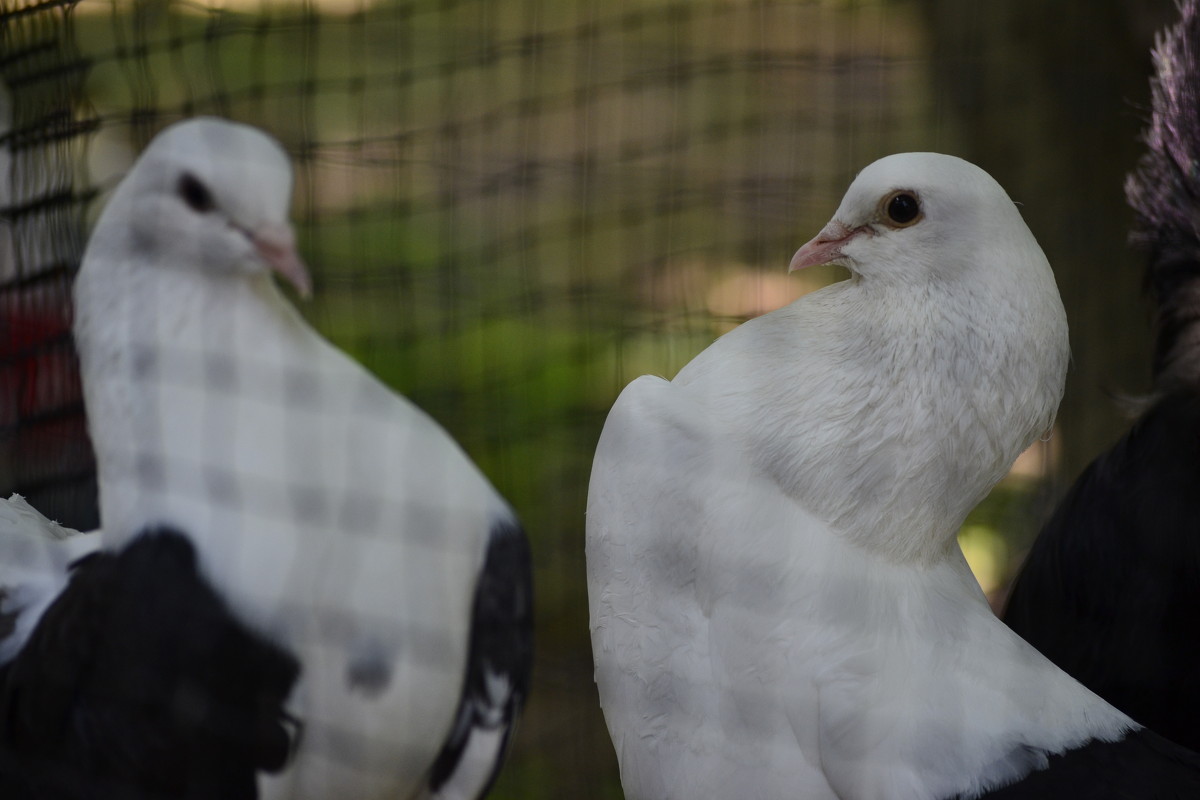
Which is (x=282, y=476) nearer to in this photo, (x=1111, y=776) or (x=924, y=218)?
(x=924, y=218)

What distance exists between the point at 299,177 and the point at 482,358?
20.2 inches

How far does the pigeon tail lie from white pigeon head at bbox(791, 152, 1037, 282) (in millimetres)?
412

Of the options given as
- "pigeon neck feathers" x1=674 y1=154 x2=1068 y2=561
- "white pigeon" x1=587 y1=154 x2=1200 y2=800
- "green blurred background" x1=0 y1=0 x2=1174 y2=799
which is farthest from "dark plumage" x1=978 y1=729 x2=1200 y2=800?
"green blurred background" x1=0 y1=0 x2=1174 y2=799

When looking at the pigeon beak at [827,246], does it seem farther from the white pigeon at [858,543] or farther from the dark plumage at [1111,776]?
the dark plumage at [1111,776]

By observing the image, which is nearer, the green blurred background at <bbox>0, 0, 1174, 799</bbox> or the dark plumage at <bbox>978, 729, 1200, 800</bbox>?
the dark plumage at <bbox>978, 729, 1200, 800</bbox>

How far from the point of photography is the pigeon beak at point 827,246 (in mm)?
1152

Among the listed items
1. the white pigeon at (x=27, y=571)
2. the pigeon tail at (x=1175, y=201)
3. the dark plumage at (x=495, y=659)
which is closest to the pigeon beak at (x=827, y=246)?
the dark plumage at (x=495, y=659)

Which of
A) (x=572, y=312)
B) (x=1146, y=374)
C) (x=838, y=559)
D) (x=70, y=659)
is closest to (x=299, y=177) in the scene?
(x=572, y=312)

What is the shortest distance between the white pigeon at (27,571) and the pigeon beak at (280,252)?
338 mm

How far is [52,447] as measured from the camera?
128cm

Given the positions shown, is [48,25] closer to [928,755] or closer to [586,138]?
[586,138]

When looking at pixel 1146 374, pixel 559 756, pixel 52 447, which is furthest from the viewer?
pixel 1146 374

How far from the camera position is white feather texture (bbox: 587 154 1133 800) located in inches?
40.7

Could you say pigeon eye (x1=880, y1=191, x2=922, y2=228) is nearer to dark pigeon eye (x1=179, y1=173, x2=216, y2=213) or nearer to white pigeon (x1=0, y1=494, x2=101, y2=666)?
dark pigeon eye (x1=179, y1=173, x2=216, y2=213)
